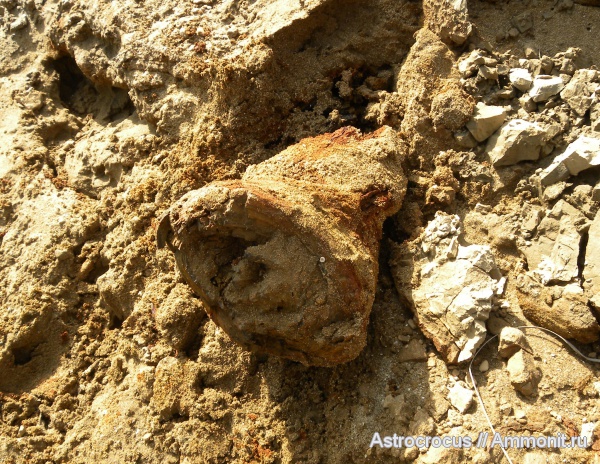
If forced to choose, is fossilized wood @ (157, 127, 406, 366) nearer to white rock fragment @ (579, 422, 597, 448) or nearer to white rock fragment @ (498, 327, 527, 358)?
white rock fragment @ (498, 327, 527, 358)

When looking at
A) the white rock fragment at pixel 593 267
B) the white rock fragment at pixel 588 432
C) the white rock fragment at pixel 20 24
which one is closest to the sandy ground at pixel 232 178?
the white rock fragment at pixel 588 432

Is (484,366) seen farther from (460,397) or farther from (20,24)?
(20,24)

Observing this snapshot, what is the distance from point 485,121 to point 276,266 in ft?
4.93

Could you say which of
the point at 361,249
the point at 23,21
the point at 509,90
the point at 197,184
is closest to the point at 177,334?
the point at 197,184

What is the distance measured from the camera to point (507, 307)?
2.70 metres

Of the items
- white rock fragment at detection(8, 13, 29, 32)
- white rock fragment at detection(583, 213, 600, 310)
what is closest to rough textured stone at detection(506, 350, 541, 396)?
white rock fragment at detection(583, 213, 600, 310)

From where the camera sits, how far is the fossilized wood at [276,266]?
244 centimetres

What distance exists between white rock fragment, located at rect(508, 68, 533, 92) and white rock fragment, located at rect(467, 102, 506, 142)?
7.0 inches

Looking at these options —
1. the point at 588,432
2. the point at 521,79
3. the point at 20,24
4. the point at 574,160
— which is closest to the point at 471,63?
the point at 521,79

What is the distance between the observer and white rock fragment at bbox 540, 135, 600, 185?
2.75 metres

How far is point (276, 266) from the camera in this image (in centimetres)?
245

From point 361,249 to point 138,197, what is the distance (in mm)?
1561

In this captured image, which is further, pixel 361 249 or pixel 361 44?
pixel 361 44

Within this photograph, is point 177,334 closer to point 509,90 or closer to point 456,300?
point 456,300
